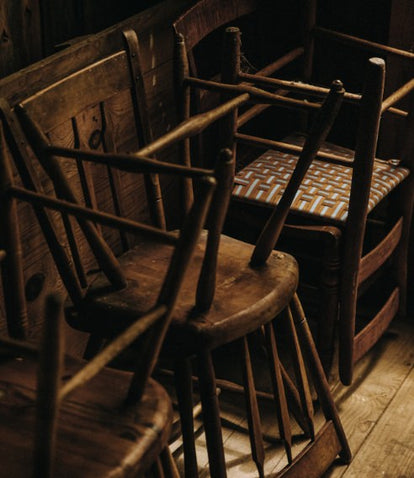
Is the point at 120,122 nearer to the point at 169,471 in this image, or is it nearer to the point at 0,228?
the point at 0,228

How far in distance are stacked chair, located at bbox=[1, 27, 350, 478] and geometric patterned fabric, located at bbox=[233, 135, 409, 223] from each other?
10.7 inches

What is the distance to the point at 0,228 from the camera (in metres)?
1.53

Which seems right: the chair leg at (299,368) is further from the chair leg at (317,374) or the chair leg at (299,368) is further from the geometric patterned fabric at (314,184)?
the geometric patterned fabric at (314,184)

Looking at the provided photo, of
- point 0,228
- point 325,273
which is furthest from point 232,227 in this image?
point 0,228

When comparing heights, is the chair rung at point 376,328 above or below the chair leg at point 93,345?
below

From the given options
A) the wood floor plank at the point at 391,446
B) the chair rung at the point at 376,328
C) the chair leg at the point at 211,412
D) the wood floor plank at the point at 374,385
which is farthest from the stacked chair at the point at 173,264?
the chair rung at the point at 376,328

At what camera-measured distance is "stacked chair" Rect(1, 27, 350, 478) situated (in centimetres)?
143

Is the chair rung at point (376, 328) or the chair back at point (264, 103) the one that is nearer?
the chair back at point (264, 103)

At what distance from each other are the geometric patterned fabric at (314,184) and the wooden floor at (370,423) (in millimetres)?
534

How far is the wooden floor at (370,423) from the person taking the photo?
2.12 m

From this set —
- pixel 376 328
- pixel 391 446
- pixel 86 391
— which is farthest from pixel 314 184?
pixel 86 391

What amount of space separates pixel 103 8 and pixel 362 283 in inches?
41.2

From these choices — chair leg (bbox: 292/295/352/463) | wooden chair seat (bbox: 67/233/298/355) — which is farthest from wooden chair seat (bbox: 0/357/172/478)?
chair leg (bbox: 292/295/352/463)

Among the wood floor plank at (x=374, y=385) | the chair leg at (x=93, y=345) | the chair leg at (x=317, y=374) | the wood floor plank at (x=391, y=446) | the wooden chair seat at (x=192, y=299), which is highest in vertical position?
the wooden chair seat at (x=192, y=299)
